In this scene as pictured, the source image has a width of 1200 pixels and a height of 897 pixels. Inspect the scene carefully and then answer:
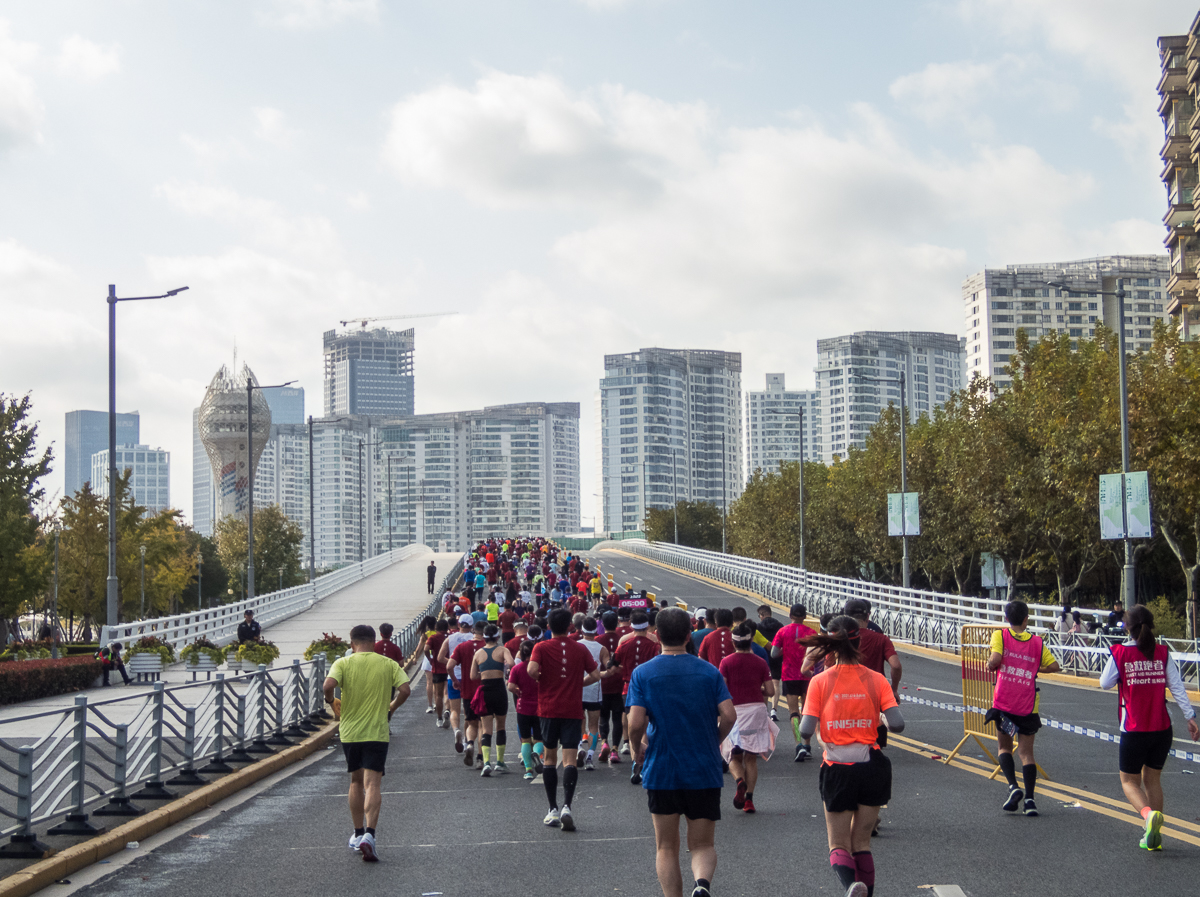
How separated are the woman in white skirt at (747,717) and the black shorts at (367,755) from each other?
9.75ft

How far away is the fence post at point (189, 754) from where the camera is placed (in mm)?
12195

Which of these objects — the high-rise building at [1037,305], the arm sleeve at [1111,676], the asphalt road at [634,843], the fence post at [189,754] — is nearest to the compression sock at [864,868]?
the asphalt road at [634,843]

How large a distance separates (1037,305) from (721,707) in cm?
17242

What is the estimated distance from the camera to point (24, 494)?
46.6 meters

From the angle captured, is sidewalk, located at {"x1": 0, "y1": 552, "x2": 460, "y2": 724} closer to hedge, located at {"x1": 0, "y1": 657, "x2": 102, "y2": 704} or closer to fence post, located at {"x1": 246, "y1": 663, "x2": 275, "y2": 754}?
hedge, located at {"x1": 0, "y1": 657, "x2": 102, "y2": 704}

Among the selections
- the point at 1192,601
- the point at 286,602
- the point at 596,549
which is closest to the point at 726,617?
the point at 1192,601

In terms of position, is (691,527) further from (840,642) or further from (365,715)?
(840,642)

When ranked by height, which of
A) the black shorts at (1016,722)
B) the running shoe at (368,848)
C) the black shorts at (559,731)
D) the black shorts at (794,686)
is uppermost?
the black shorts at (1016,722)

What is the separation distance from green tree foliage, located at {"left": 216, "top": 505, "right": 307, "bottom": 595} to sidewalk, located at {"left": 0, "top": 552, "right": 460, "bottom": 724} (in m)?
43.1

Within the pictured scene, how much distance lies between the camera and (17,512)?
4303 centimetres

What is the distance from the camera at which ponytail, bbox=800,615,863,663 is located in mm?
6910

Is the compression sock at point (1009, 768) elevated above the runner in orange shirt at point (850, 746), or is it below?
below

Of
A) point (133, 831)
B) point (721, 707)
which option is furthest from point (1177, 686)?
point (133, 831)

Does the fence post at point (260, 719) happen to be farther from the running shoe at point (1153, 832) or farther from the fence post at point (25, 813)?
the running shoe at point (1153, 832)
